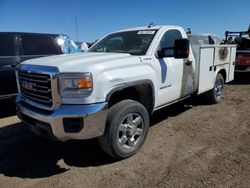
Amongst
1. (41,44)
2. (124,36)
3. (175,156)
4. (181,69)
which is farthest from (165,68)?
(41,44)

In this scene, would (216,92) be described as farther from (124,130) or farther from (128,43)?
(124,130)

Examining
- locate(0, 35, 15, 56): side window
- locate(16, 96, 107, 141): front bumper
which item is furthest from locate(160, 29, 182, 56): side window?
locate(0, 35, 15, 56): side window

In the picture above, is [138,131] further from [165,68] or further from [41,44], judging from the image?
[41,44]

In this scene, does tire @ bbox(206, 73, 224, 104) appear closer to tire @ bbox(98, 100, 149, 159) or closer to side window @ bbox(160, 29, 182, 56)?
side window @ bbox(160, 29, 182, 56)

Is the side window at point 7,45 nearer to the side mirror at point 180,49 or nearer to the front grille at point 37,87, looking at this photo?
the front grille at point 37,87

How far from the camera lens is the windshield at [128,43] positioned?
4.57m

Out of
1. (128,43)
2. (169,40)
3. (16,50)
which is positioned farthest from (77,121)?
(16,50)

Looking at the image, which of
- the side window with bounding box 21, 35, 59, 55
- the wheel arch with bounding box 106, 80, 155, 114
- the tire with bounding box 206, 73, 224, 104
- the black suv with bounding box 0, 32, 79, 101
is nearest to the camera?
the wheel arch with bounding box 106, 80, 155, 114

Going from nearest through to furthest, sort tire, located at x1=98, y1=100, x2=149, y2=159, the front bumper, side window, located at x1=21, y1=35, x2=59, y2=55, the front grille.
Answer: the front bumper
the front grille
tire, located at x1=98, y1=100, x2=149, y2=159
side window, located at x1=21, y1=35, x2=59, y2=55

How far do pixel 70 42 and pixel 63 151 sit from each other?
412cm

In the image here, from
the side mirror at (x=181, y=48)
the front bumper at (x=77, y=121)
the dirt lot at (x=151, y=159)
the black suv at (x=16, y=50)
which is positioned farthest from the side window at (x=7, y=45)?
the side mirror at (x=181, y=48)

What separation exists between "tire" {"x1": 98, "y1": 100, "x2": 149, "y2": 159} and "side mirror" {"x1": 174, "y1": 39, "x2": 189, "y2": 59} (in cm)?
111

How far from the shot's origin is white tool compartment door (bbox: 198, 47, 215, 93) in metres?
5.75

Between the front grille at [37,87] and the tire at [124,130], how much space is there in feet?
2.69
